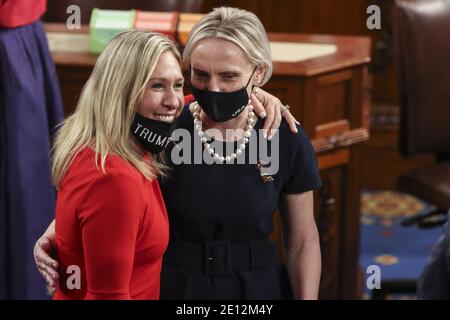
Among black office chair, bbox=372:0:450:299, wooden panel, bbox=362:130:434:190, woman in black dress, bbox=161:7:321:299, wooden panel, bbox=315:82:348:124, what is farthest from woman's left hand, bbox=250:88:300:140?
wooden panel, bbox=362:130:434:190

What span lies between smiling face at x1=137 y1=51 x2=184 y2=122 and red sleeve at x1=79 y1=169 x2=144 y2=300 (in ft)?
0.22

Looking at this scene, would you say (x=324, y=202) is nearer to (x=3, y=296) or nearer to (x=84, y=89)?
(x=84, y=89)

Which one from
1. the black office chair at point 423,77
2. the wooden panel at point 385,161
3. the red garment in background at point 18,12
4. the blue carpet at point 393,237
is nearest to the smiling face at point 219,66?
the red garment in background at point 18,12

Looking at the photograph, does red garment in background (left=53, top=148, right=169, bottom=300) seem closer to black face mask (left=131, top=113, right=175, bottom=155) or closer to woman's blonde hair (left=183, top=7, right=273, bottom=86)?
black face mask (left=131, top=113, right=175, bottom=155)

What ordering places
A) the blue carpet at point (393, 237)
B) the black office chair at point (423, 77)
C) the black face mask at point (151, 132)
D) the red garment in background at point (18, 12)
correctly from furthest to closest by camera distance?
the blue carpet at point (393, 237) → the black office chair at point (423, 77) → the red garment in background at point (18, 12) → the black face mask at point (151, 132)

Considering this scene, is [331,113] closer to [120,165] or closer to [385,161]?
[120,165]

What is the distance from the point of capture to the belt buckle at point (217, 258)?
972 mm

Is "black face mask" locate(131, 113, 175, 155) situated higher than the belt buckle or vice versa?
"black face mask" locate(131, 113, 175, 155)

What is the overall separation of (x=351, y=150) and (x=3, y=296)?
1039 mm

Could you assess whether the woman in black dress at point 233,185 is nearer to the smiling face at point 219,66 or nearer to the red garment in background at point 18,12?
the smiling face at point 219,66

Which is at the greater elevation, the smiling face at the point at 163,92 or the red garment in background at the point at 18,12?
the smiling face at the point at 163,92

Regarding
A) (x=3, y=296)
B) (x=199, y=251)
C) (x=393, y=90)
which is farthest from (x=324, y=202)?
(x=393, y=90)

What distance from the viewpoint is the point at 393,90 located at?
14.7 feet

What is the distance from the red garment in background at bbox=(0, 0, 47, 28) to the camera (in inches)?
82.7
